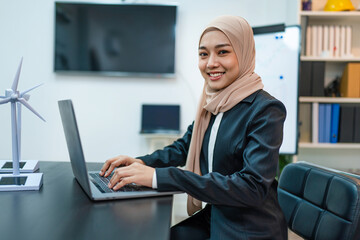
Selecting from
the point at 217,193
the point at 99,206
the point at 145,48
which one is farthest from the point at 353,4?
the point at 99,206

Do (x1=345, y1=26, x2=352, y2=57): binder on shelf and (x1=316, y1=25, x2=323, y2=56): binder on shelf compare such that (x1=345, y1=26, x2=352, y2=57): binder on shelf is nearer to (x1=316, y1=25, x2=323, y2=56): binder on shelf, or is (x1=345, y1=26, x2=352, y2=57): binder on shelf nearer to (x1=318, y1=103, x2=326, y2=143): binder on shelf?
(x1=316, y1=25, x2=323, y2=56): binder on shelf

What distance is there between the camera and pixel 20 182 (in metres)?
1.06

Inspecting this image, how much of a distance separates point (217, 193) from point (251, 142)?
192mm

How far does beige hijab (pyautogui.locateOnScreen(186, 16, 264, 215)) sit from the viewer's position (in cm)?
118

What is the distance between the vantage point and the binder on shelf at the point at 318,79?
9.36ft

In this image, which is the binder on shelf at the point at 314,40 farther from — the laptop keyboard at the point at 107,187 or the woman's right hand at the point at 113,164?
the laptop keyboard at the point at 107,187

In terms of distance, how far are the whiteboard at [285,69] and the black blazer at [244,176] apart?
1.59m

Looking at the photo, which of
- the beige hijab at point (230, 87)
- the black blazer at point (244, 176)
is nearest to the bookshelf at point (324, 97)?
the beige hijab at point (230, 87)

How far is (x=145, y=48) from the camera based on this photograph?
310cm

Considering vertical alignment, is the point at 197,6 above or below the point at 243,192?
above

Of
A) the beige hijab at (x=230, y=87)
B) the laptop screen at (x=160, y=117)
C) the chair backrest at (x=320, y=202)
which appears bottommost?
the chair backrest at (x=320, y=202)

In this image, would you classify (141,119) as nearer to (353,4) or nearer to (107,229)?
(353,4)

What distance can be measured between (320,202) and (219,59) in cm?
58

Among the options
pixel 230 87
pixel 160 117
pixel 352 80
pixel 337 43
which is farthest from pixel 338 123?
pixel 230 87
